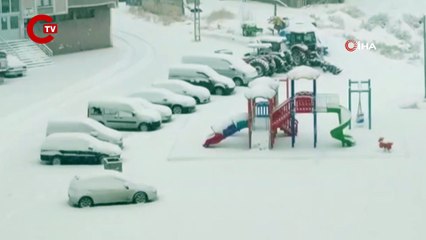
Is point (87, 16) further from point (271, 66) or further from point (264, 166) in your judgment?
point (264, 166)

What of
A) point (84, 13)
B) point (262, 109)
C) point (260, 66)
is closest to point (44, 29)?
point (84, 13)

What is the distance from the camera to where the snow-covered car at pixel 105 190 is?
125 feet

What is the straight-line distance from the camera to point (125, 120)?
5056cm

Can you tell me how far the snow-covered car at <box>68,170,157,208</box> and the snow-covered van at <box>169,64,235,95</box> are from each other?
22253 millimetres

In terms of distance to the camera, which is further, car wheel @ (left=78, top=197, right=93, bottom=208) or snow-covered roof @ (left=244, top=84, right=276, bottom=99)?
snow-covered roof @ (left=244, top=84, right=276, bottom=99)

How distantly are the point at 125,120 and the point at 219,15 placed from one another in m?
45.6

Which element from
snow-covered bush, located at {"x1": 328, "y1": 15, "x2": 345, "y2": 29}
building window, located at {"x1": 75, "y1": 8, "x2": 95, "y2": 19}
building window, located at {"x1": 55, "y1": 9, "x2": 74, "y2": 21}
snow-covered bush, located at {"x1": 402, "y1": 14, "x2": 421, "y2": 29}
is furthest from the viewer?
snow-covered bush, located at {"x1": 402, "y1": 14, "x2": 421, "y2": 29}

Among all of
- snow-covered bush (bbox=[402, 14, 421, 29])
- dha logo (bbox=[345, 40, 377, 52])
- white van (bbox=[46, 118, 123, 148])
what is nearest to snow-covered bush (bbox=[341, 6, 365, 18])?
snow-covered bush (bbox=[402, 14, 421, 29])

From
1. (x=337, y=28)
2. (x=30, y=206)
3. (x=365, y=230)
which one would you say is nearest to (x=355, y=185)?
(x=365, y=230)

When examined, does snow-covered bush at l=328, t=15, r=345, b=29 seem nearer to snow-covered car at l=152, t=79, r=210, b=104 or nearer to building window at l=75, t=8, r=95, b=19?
building window at l=75, t=8, r=95, b=19

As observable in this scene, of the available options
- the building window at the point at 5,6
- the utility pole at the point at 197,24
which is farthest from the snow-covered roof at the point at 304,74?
the utility pole at the point at 197,24

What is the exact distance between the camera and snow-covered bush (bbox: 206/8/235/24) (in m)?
93.9

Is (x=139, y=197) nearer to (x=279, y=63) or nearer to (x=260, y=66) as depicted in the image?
(x=260, y=66)

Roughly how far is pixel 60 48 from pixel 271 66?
1572 cm
